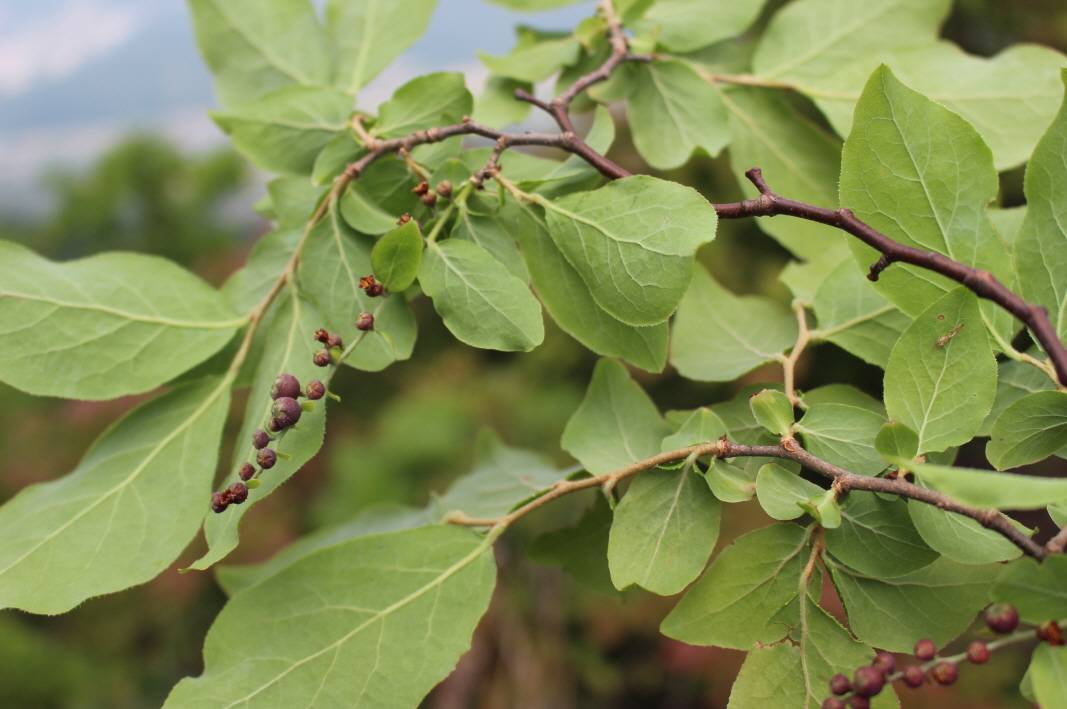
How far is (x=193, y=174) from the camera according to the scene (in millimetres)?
4969

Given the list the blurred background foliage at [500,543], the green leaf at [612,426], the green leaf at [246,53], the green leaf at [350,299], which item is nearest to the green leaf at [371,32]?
the green leaf at [246,53]

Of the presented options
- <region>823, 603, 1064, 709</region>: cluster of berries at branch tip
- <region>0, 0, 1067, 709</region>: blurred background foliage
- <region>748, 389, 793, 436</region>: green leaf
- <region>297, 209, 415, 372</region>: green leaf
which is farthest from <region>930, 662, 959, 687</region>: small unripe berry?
<region>0, 0, 1067, 709</region>: blurred background foliage

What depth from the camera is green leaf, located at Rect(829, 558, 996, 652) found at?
1.10ft

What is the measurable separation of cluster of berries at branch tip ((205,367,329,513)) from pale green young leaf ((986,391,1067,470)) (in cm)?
27

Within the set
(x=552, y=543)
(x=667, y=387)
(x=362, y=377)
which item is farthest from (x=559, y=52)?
(x=362, y=377)

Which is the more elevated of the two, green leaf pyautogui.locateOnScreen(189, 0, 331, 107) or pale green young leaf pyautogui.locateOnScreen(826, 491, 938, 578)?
green leaf pyautogui.locateOnScreen(189, 0, 331, 107)

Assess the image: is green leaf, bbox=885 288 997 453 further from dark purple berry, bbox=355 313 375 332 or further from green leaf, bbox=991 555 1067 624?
dark purple berry, bbox=355 313 375 332

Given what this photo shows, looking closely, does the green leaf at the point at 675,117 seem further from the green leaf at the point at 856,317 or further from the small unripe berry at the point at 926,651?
the small unripe berry at the point at 926,651

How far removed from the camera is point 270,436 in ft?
1.24

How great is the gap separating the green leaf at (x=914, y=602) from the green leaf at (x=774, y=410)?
0.18ft

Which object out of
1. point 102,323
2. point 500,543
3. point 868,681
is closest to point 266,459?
point 102,323

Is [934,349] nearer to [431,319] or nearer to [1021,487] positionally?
[1021,487]

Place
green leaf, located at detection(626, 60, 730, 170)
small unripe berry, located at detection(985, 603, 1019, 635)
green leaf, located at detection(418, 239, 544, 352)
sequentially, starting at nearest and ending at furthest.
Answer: small unripe berry, located at detection(985, 603, 1019, 635) → green leaf, located at detection(418, 239, 544, 352) → green leaf, located at detection(626, 60, 730, 170)

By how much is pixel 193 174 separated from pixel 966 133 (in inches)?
202
